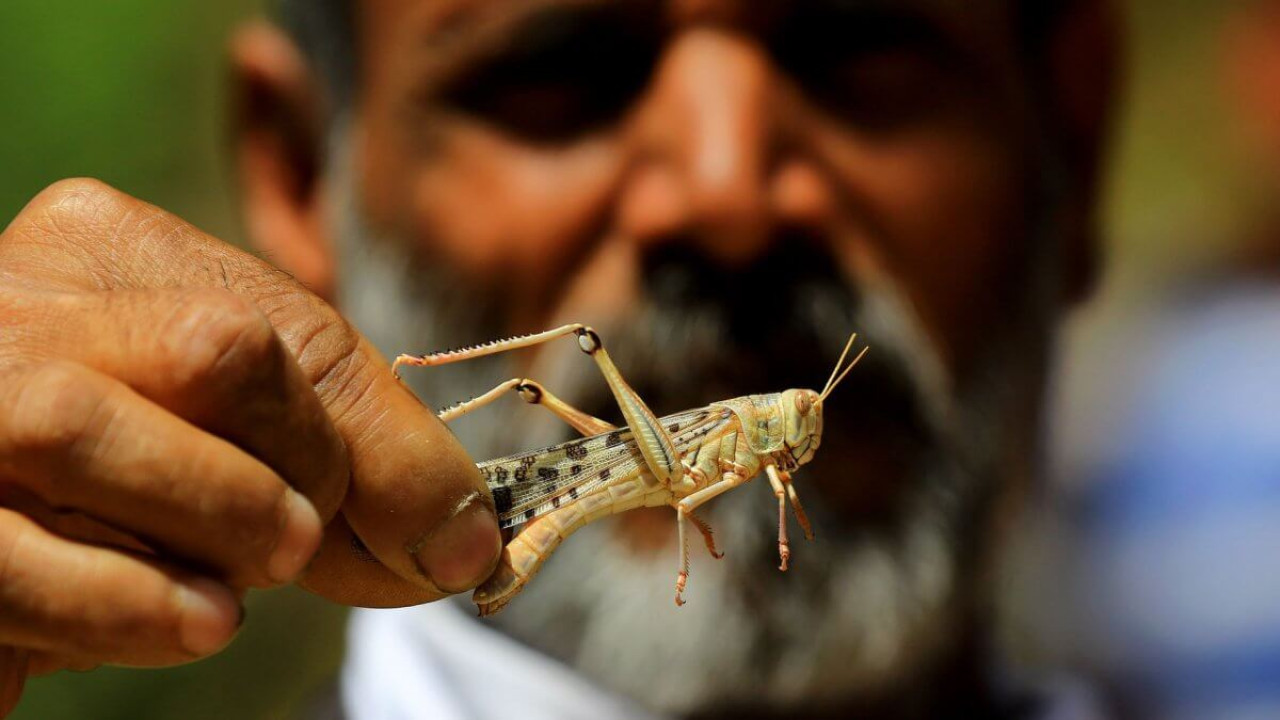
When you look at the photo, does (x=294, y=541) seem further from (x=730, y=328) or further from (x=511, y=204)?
(x=511, y=204)

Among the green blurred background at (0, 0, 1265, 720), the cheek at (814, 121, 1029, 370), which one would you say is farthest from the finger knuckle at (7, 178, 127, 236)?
the green blurred background at (0, 0, 1265, 720)

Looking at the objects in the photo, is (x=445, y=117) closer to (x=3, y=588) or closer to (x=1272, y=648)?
(x=3, y=588)

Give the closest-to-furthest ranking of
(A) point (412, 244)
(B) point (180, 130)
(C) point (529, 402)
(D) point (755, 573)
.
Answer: (C) point (529, 402) < (D) point (755, 573) < (A) point (412, 244) < (B) point (180, 130)

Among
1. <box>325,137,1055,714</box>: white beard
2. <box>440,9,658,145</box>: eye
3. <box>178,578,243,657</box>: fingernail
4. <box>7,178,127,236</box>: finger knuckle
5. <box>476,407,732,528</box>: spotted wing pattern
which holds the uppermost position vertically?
<box>440,9,658,145</box>: eye

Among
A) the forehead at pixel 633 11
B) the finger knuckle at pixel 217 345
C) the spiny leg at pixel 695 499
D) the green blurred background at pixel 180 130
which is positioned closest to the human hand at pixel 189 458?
the finger knuckle at pixel 217 345

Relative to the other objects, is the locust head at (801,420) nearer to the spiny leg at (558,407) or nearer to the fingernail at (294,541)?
the spiny leg at (558,407)

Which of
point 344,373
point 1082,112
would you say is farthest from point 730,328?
point 1082,112

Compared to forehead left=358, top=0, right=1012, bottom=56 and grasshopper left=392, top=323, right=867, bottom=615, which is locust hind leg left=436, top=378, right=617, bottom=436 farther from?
forehead left=358, top=0, right=1012, bottom=56
